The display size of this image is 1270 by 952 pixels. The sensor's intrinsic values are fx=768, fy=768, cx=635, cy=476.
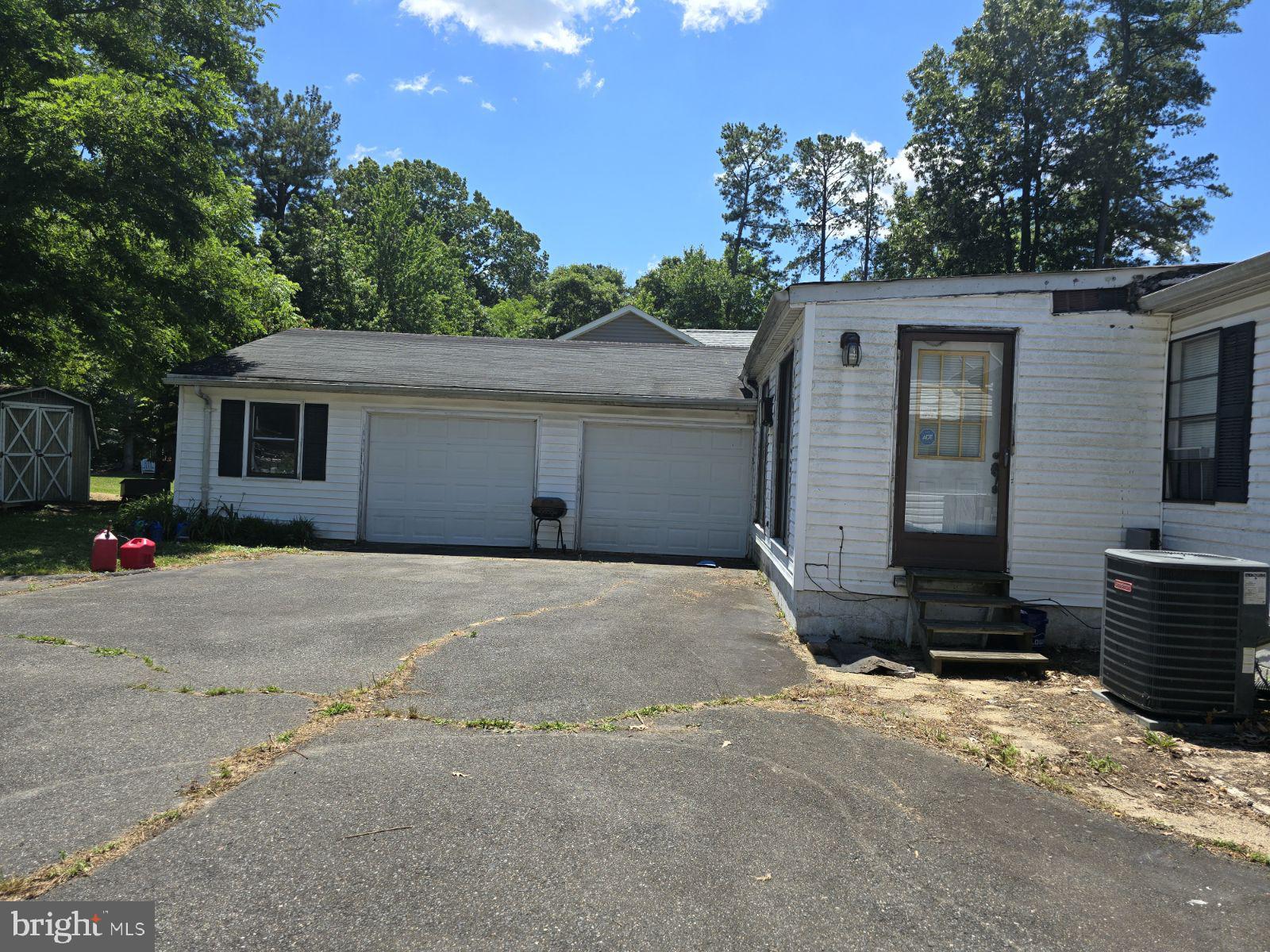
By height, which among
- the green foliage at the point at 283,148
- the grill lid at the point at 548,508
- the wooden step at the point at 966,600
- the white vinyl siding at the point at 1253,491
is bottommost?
the wooden step at the point at 966,600

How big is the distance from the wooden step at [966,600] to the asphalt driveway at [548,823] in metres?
1.76

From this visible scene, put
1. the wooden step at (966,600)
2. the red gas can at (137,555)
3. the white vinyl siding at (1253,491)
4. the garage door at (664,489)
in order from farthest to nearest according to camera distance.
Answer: the garage door at (664,489) < the red gas can at (137,555) < the wooden step at (966,600) < the white vinyl siding at (1253,491)

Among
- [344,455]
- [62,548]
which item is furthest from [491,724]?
[62,548]

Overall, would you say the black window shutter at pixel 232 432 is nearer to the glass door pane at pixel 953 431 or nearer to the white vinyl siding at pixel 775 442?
the white vinyl siding at pixel 775 442

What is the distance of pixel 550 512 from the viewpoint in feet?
38.9

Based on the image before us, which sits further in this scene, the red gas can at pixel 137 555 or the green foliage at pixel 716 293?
the green foliage at pixel 716 293

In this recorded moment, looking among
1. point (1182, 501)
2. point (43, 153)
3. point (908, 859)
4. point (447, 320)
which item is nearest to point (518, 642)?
point (908, 859)

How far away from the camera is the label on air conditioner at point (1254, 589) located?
4.63m

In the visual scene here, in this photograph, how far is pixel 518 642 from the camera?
6.09 metres

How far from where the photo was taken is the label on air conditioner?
4.63m

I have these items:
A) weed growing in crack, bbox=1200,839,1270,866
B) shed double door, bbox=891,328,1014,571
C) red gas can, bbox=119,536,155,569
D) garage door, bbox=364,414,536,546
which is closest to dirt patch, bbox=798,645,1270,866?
weed growing in crack, bbox=1200,839,1270,866

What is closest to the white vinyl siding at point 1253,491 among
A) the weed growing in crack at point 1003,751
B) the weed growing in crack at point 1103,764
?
the weed growing in crack at point 1103,764

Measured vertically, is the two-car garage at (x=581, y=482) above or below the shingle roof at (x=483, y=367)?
below

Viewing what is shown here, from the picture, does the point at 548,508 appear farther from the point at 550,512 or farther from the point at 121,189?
the point at 121,189
